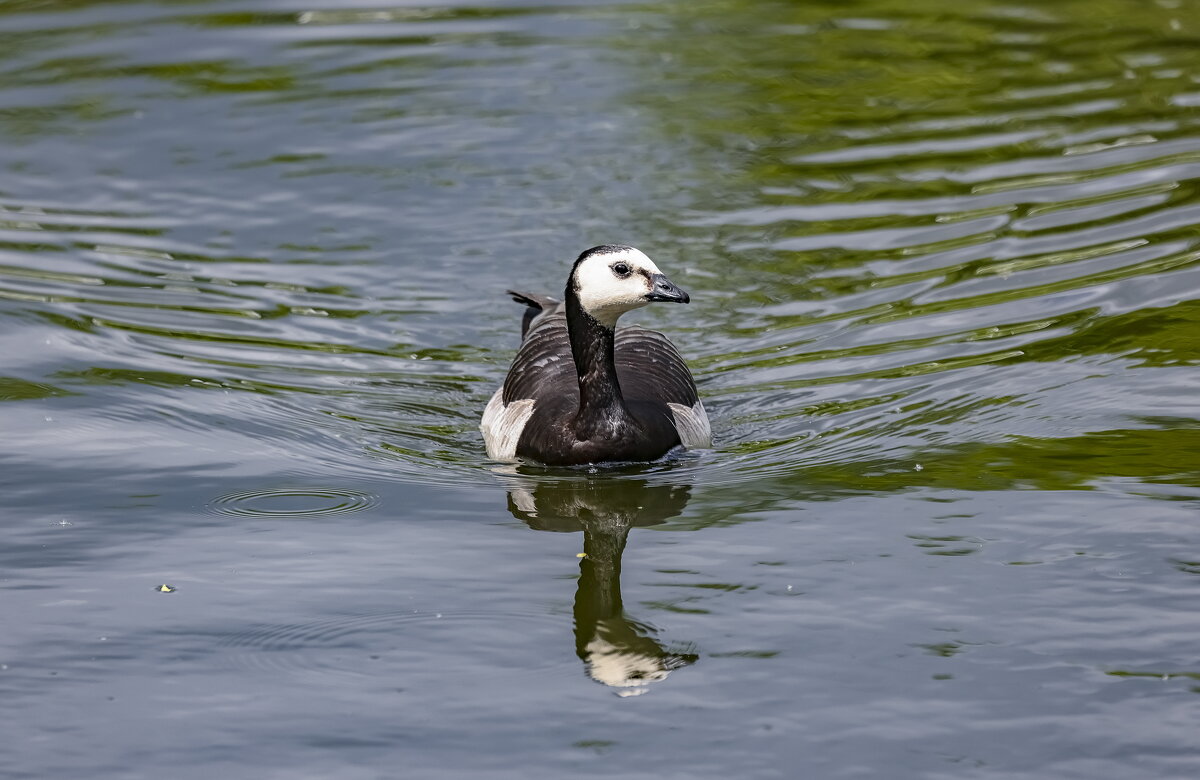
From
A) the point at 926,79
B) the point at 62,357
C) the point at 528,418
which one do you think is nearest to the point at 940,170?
the point at 926,79

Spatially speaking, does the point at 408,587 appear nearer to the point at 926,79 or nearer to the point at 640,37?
the point at 926,79

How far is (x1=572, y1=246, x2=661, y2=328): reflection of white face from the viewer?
31.0ft

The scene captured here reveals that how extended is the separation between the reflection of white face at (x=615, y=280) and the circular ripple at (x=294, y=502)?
5.51ft

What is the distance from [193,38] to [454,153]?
5.66 metres

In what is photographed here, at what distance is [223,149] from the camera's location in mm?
17328

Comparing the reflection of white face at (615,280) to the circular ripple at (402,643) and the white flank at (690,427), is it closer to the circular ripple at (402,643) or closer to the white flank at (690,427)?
the white flank at (690,427)

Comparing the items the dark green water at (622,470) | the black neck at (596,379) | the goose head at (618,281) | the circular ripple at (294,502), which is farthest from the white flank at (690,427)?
the circular ripple at (294,502)

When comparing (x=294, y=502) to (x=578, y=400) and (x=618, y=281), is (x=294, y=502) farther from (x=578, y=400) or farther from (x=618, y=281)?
(x=618, y=281)

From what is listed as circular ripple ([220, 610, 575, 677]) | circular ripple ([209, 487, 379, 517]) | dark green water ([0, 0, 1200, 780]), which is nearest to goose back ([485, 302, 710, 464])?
dark green water ([0, 0, 1200, 780])

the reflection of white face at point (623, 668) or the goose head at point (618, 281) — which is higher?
the goose head at point (618, 281)

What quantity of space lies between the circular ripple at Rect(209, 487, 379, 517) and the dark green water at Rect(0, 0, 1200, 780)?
0.04 meters

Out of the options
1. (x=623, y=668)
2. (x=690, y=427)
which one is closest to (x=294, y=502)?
(x=690, y=427)

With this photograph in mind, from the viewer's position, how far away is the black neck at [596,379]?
9766 millimetres

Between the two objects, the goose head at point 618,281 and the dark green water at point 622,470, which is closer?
the dark green water at point 622,470
